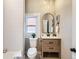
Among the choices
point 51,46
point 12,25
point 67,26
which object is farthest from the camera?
point 51,46

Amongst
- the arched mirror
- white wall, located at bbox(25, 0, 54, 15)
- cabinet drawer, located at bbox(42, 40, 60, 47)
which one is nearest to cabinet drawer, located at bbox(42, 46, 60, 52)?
cabinet drawer, located at bbox(42, 40, 60, 47)

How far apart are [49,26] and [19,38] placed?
98.0 inches

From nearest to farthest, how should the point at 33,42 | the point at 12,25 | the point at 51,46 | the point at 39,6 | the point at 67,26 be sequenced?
the point at 12,25 → the point at 67,26 → the point at 51,46 → the point at 33,42 → the point at 39,6

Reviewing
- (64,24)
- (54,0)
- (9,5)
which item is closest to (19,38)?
(9,5)

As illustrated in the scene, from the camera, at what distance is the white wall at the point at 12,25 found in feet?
12.2

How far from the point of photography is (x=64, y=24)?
4668 mm

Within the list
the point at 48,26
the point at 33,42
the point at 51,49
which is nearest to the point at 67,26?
the point at 51,49

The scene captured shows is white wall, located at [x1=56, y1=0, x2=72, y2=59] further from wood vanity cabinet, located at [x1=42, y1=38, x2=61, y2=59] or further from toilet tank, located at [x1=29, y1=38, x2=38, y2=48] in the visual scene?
toilet tank, located at [x1=29, y1=38, x2=38, y2=48]

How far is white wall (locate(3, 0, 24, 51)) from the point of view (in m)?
3.73

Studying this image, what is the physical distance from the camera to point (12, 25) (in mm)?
4004

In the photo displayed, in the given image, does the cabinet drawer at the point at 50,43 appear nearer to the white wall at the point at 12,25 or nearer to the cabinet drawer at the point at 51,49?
the cabinet drawer at the point at 51,49

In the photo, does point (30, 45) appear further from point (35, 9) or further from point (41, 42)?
point (35, 9)

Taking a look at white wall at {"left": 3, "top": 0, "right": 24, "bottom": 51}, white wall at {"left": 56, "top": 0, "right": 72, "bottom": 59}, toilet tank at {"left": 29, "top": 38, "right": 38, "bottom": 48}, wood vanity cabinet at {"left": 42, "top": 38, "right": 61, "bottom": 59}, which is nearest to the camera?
white wall at {"left": 3, "top": 0, "right": 24, "bottom": 51}

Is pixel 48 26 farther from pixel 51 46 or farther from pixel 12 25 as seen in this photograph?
pixel 12 25
